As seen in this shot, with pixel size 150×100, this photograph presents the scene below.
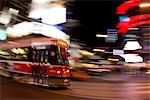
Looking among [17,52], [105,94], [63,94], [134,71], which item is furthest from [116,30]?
[17,52]

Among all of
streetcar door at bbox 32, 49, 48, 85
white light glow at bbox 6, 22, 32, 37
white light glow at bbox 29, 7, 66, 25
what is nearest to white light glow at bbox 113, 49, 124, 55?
white light glow at bbox 29, 7, 66, 25

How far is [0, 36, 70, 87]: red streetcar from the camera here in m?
2.81

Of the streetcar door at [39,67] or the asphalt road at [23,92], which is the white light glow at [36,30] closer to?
the streetcar door at [39,67]

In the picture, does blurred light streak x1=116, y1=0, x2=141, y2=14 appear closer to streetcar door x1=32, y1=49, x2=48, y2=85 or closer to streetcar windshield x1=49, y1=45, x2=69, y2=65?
streetcar windshield x1=49, y1=45, x2=69, y2=65

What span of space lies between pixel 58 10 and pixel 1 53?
75 centimetres

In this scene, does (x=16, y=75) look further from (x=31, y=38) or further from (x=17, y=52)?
(x=31, y=38)

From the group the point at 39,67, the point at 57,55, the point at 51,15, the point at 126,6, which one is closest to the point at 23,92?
the point at 39,67

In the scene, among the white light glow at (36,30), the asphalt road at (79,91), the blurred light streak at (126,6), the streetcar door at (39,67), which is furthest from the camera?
the blurred light streak at (126,6)

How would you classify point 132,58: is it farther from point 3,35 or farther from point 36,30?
point 3,35

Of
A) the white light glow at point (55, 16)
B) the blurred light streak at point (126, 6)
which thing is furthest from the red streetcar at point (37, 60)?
the blurred light streak at point (126, 6)

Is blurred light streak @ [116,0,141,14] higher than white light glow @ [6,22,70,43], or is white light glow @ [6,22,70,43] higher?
Result: blurred light streak @ [116,0,141,14]

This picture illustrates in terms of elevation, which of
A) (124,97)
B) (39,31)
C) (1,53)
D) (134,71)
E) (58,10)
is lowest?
(124,97)

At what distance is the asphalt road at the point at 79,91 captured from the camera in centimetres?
252

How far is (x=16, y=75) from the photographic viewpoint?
3061 millimetres
